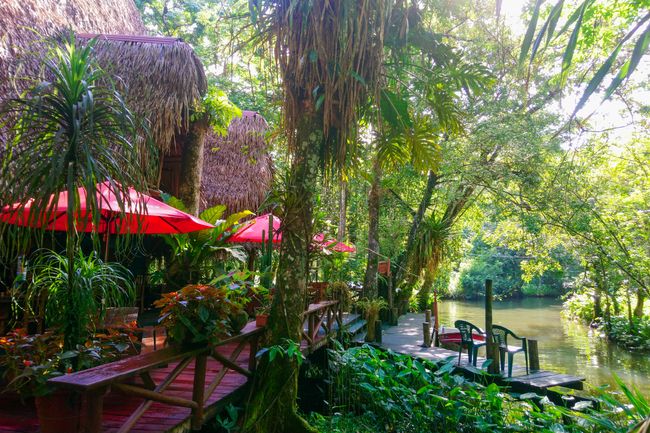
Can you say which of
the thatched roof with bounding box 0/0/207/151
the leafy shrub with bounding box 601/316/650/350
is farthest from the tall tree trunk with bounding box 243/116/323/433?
the leafy shrub with bounding box 601/316/650/350

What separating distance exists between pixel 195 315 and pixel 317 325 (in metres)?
3.04

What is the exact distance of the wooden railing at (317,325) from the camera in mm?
6203

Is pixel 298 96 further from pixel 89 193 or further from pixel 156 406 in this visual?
pixel 156 406

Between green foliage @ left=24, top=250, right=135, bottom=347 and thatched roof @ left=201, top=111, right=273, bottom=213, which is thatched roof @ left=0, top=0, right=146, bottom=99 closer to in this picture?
green foliage @ left=24, top=250, right=135, bottom=347

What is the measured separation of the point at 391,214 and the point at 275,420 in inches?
437

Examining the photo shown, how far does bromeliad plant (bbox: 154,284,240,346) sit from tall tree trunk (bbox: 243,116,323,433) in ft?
2.30

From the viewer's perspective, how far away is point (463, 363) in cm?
765

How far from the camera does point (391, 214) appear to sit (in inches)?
584

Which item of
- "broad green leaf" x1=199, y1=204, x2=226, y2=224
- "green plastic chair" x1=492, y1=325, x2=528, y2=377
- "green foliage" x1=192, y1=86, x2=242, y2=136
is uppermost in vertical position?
"green foliage" x1=192, y1=86, x2=242, y2=136

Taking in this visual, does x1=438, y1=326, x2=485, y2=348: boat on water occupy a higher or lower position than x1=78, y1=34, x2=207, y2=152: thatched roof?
lower

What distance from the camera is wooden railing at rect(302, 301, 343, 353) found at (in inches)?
244

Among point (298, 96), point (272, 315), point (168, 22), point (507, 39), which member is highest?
point (168, 22)

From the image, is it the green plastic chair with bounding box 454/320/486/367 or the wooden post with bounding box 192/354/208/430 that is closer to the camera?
the wooden post with bounding box 192/354/208/430

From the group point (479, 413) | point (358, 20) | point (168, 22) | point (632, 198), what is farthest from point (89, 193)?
point (168, 22)
